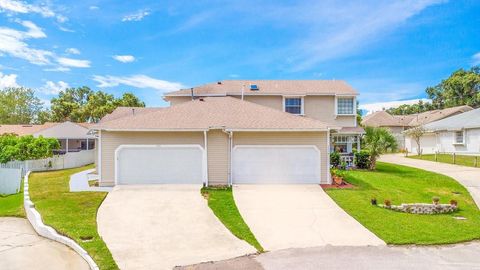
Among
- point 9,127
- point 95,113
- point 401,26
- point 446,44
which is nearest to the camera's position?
point 401,26

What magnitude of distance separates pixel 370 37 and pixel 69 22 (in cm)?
2198

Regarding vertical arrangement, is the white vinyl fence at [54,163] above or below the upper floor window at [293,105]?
below

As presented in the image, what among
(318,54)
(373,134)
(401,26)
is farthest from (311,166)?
(401,26)

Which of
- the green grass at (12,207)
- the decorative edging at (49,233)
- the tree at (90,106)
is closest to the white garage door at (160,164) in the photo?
the green grass at (12,207)

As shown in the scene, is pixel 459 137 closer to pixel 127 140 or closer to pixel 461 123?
pixel 461 123

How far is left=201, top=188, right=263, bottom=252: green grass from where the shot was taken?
9.72 meters

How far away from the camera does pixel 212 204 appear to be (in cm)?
1301

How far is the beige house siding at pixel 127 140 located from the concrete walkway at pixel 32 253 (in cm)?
552

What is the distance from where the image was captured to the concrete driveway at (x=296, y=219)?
947cm

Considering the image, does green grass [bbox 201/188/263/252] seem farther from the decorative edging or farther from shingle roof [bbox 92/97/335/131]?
the decorative edging

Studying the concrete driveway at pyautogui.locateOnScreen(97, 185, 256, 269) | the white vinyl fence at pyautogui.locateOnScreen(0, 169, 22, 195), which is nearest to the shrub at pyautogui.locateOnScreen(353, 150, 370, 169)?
the concrete driveway at pyautogui.locateOnScreen(97, 185, 256, 269)

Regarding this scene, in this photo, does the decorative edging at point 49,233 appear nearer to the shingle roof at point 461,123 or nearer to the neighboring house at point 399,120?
the shingle roof at point 461,123

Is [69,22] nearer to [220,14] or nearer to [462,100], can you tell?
[220,14]

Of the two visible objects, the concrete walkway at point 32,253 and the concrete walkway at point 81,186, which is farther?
the concrete walkway at point 81,186
